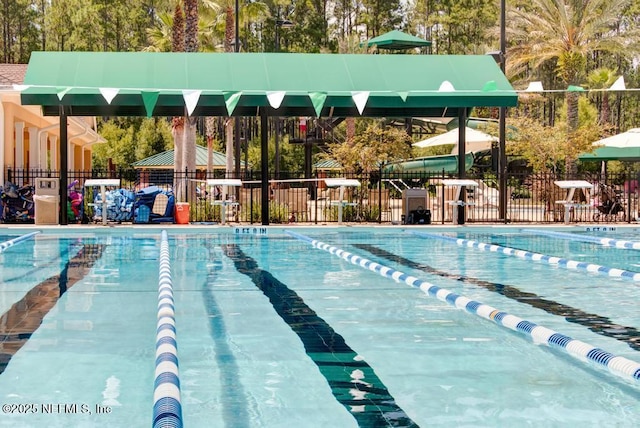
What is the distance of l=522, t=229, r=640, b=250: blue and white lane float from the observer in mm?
16656

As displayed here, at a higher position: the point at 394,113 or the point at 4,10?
the point at 4,10

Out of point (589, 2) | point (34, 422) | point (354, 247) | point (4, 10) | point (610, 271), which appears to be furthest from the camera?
point (4, 10)

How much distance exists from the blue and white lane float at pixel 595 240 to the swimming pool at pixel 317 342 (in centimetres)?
222

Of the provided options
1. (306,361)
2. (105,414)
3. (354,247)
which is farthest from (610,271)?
(105,414)

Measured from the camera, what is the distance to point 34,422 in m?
4.89

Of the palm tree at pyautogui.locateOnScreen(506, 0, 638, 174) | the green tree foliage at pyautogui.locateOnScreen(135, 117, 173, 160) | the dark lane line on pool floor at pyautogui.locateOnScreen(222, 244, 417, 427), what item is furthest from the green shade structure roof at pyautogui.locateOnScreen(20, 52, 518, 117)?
the green tree foliage at pyautogui.locateOnScreen(135, 117, 173, 160)

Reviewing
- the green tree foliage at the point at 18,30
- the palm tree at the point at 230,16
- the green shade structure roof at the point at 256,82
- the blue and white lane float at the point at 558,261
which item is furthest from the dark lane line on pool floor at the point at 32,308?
the green tree foliage at the point at 18,30

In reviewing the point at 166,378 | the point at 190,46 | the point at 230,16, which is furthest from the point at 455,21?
the point at 166,378

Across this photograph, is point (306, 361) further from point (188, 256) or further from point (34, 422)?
point (188, 256)

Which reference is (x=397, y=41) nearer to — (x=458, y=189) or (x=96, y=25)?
(x=458, y=189)

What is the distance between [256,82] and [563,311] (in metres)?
13.9

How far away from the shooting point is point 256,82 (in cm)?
2177

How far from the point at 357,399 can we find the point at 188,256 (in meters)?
9.78

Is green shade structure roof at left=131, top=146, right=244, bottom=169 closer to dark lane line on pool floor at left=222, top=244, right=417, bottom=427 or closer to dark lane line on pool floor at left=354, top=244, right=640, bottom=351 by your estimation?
dark lane line on pool floor at left=354, top=244, right=640, bottom=351
